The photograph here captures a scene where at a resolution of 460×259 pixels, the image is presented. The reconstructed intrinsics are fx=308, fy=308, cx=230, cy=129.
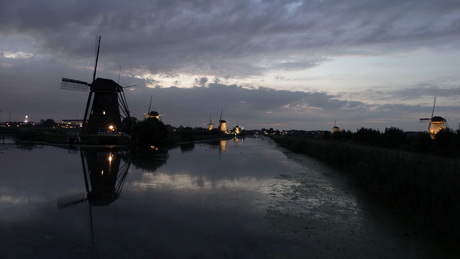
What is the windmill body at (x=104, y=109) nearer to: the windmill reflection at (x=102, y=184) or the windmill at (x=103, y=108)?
the windmill at (x=103, y=108)

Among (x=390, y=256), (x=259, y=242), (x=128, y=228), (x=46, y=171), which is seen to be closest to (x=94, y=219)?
(x=128, y=228)

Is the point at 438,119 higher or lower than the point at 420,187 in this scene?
higher

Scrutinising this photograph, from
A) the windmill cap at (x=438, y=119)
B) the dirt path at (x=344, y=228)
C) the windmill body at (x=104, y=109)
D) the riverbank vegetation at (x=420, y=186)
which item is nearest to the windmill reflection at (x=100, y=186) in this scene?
the dirt path at (x=344, y=228)

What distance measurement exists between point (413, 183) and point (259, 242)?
18.2 feet

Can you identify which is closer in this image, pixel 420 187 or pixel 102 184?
pixel 420 187

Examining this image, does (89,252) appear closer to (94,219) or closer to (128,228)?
(128,228)

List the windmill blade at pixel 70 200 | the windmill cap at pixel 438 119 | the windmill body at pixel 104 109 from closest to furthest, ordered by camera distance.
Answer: the windmill blade at pixel 70 200, the windmill body at pixel 104 109, the windmill cap at pixel 438 119

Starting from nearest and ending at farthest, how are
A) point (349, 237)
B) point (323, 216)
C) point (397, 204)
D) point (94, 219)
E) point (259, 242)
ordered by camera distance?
point (259, 242)
point (349, 237)
point (94, 219)
point (323, 216)
point (397, 204)

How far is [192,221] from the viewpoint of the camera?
7.73m

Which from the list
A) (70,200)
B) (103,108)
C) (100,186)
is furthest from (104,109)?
(70,200)

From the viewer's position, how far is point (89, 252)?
18.0 ft

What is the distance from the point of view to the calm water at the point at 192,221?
5.86 m

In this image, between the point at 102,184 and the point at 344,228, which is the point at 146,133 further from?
the point at 344,228

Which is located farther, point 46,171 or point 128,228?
point 46,171
